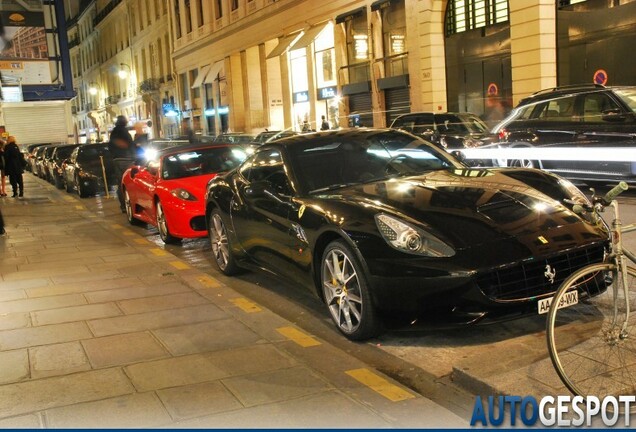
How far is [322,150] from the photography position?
6.44m

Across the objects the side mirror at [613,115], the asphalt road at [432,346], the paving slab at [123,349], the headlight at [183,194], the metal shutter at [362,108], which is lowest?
the asphalt road at [432,346]

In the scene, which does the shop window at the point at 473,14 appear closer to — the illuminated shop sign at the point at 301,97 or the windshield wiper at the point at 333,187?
the illuminated shop sign at the point at 301,97

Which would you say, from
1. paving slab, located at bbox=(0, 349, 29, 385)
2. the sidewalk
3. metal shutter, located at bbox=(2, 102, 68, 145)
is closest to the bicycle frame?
the sidewalk

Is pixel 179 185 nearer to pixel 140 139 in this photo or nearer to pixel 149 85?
pixel 140 139

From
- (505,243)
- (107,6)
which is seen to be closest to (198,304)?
(505,243)

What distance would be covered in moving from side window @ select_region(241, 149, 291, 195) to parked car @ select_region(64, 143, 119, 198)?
12.9 m

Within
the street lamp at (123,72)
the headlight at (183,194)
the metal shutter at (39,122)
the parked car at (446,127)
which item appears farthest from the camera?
the street lamp at (123,72)

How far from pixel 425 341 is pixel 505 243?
3.39 ft

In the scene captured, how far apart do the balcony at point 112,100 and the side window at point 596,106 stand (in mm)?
62215

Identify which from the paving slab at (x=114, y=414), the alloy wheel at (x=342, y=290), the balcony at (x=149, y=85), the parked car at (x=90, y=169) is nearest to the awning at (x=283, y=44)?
the parked car at (x=90, y=169)

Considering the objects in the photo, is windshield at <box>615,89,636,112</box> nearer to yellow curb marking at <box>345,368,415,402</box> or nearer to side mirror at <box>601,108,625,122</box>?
side mirror at <box>601,108,625,122</box>

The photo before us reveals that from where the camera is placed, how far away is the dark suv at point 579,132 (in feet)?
36.2

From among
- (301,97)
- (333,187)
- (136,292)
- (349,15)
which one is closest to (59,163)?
(349,15)

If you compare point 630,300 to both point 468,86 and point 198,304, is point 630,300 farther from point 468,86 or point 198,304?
point 468,86
